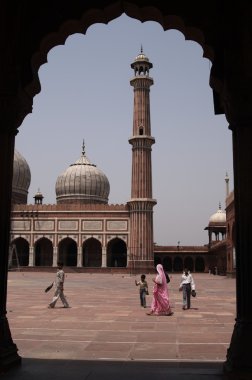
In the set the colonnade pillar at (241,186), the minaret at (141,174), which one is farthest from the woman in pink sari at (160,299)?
the minaret at (141,174)

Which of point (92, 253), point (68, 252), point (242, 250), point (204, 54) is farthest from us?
point (68, 252)

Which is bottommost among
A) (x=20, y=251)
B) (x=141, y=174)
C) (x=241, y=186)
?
(x=241, y=186)

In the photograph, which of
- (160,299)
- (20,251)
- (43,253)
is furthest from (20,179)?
(160,299)

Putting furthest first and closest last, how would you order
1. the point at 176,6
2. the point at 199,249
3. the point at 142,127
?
the point at 199,249, the point at 142,127, the point at 176,6

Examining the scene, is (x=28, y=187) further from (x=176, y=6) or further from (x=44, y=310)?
(x=176, y=6)

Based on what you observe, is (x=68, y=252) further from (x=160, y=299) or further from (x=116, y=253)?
(x=160, y=299)

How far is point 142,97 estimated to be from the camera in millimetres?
42438

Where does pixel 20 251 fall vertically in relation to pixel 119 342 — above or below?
above

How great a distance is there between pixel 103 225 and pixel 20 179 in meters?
12.2

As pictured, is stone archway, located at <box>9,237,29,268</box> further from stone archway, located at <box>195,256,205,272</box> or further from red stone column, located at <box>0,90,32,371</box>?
red stone column, located at <box>0,90,32,371</box>

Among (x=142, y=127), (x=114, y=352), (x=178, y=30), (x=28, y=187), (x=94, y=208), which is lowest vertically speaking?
(x=114, y=352)

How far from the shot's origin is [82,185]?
49.7m

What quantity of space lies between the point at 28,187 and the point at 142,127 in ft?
55.8

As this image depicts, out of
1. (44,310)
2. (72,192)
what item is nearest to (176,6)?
(44,310)
